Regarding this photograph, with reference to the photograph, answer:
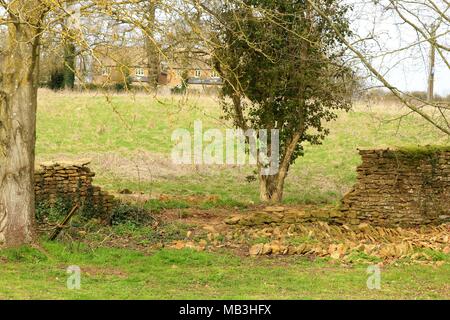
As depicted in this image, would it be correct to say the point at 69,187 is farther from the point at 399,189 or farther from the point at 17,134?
the point at 399,189

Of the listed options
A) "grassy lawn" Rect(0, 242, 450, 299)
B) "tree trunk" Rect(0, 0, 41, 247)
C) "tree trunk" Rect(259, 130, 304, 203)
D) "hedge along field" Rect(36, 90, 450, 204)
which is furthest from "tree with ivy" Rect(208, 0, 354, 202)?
"grassy lawn" Rect(0, 242, 450, 299)

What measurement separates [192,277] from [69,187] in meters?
5.40

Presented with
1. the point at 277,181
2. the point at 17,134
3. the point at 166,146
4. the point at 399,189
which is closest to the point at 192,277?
the point at 17,134

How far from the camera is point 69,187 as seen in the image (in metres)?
14.9

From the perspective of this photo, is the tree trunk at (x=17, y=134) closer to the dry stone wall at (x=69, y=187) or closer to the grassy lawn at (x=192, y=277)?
the grassy lawn at (x=192, y=277)

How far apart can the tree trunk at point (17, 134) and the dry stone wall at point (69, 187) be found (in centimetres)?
260

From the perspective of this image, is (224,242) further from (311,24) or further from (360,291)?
(311,24)

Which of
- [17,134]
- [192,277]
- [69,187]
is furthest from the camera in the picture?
[69,187]

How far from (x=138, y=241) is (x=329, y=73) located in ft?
16.6

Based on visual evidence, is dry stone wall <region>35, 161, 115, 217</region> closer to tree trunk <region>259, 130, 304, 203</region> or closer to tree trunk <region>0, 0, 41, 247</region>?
tree trunk <region>0, 0, 41, 247</region>

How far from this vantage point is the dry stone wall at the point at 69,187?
1459cm

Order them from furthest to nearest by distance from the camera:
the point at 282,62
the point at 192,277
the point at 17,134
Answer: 1. the point at 282,62
2. the point at 17,134
3. the point at 192,277

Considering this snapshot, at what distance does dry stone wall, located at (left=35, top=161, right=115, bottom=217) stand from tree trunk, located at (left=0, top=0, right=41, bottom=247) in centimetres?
260
